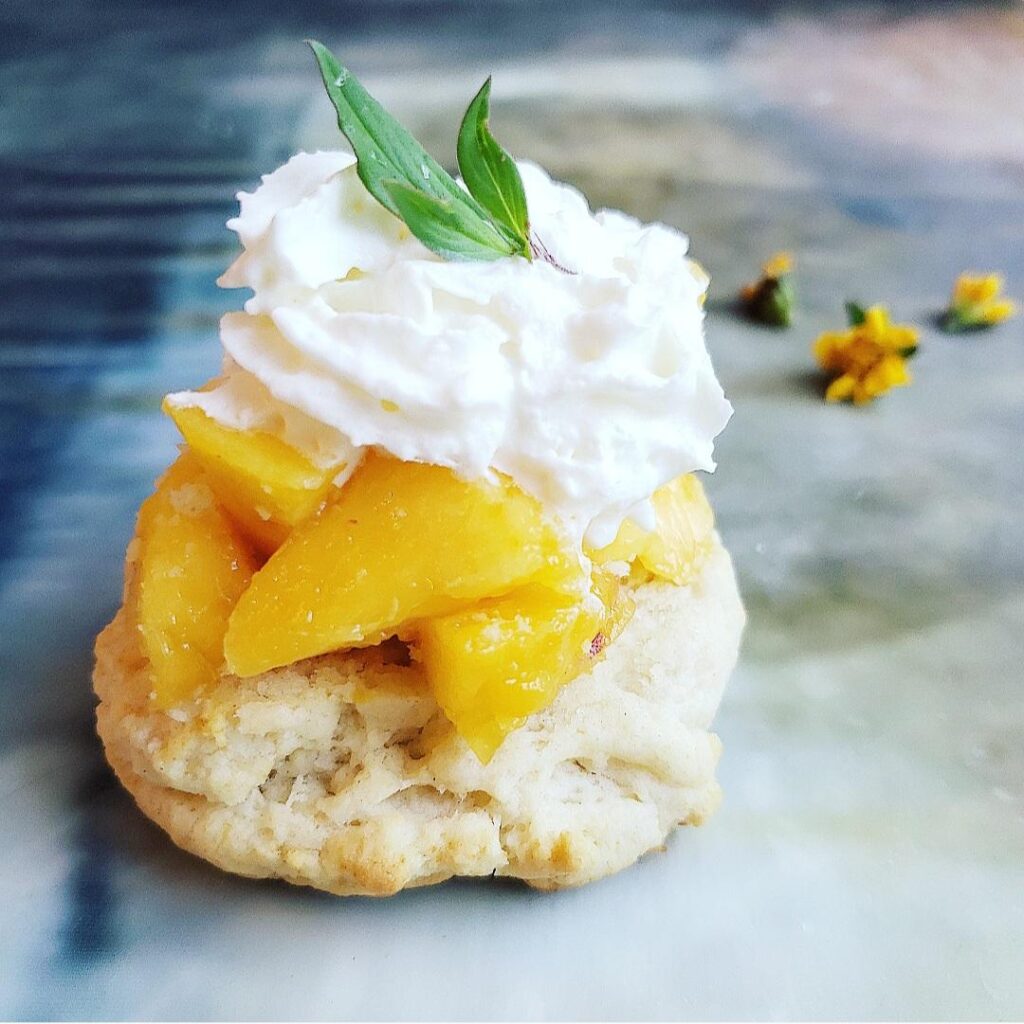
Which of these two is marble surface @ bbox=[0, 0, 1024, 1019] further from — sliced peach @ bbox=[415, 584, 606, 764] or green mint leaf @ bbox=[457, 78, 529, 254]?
green mint leaf @ bbox=[457, 78, 529, 254]

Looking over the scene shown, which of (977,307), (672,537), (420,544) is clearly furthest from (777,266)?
(420,544)

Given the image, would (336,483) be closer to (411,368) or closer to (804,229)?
(411,368)

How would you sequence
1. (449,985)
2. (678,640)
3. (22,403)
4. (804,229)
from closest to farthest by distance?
(449,985)
(678,640)
(22,403)
(804,229)

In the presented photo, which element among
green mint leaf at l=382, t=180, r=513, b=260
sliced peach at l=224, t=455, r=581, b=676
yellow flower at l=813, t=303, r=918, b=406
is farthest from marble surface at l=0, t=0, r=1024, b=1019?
green mint leaf at l=382, t=180, r=513, b=260

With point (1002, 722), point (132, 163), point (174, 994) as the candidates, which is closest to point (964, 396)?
point (1002, 722)

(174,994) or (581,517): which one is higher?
(581,517)

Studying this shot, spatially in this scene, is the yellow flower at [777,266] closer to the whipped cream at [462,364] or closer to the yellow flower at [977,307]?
the yellow flower at [977,307]
